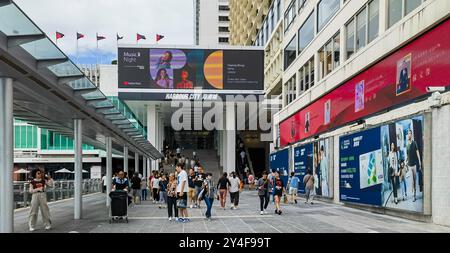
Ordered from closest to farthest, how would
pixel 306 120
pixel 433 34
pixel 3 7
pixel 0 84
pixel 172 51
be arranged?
1. pixel 3 7
2. pixel 0 84
3. pixel 433 34
4. pixel 306 120
5. pixel 172 51

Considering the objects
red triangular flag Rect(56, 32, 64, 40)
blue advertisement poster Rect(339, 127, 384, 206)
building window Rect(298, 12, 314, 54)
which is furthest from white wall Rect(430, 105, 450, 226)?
red triangular flag Rect(56, 32, 64, 40)

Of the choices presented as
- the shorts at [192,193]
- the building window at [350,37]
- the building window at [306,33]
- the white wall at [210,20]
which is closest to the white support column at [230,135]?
the building window at [306,33]

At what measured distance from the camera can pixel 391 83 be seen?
16.7 m

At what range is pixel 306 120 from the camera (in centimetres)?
3000

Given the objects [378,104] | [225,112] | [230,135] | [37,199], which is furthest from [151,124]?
[37,199]

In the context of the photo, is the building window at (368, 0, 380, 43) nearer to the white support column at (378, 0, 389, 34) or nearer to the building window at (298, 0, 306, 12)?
the white support column at (378, 0, 389, 34)

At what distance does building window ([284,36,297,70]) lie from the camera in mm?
34594

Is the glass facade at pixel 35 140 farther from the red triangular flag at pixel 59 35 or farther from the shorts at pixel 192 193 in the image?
the shorts at pixel 192 193

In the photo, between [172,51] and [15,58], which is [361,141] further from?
[172,51]

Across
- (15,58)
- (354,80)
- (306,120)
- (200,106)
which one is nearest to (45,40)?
(15,58)

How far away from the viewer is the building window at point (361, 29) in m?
20.1

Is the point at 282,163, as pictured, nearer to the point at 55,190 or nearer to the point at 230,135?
the point at 230,135

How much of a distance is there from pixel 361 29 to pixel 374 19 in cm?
161

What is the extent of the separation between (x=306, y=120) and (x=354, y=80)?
9.32 m
